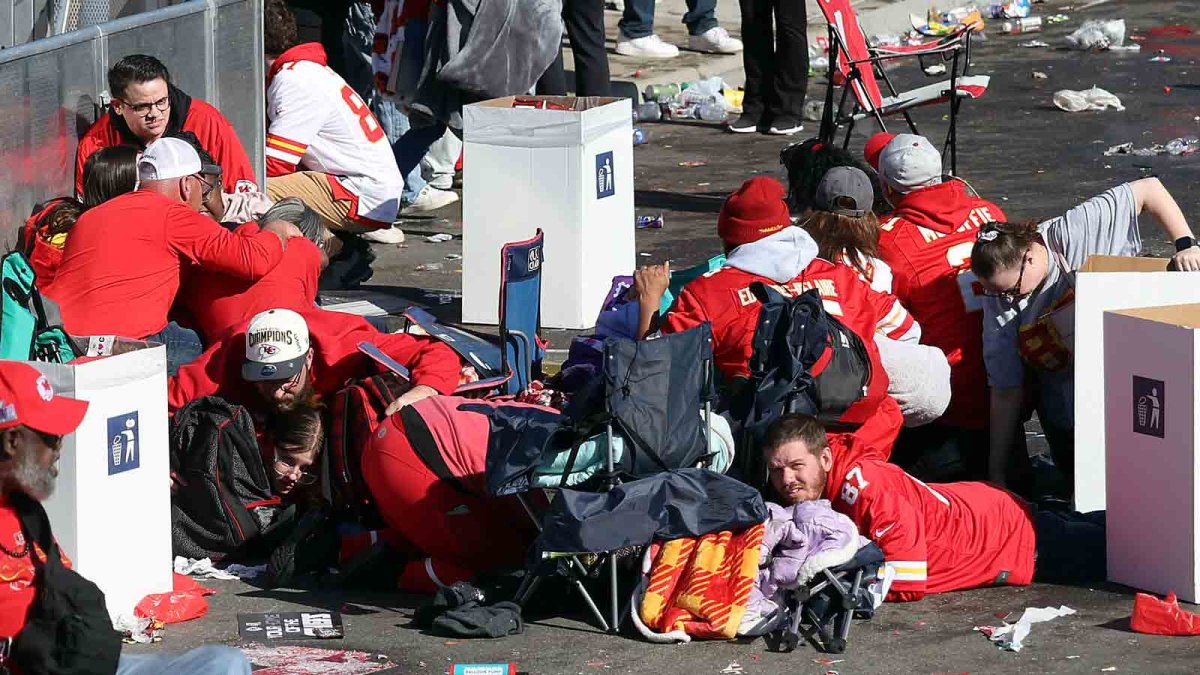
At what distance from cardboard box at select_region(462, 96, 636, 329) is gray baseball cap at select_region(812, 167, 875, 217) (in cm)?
208

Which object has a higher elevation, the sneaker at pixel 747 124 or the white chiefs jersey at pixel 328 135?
the sneaker at pixel 747 124

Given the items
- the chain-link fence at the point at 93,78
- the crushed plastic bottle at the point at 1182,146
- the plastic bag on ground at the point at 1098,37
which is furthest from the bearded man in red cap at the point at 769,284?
the plastic bag on ground at the point at 1098,37

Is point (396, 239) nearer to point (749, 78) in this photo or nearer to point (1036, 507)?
point (749, 78)

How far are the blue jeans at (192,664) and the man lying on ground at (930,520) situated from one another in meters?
1.88

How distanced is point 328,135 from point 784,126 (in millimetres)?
4382

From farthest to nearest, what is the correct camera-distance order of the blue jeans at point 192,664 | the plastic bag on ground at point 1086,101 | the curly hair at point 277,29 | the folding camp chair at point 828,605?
the plastic bag on ground at point 1086,101 < the curly hair at point 277,29 < the folding camp chair at point 828,605 < the blue jeans at point 192,664

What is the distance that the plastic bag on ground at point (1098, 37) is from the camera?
51.9 feet

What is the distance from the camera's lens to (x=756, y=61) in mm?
12859

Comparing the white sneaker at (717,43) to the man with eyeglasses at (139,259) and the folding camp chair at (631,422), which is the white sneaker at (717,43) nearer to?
the man with eyeglasses at (139,259)

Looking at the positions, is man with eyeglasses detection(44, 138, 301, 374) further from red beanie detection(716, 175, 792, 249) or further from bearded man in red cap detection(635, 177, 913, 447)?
red beanie detection(716, 175, 792, 249)

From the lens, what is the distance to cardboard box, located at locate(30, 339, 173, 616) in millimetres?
5469

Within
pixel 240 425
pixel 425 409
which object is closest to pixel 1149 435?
pixel 425 409

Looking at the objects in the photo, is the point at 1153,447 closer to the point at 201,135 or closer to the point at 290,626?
the point at 290,626

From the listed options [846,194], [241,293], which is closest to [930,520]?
[846,194]
